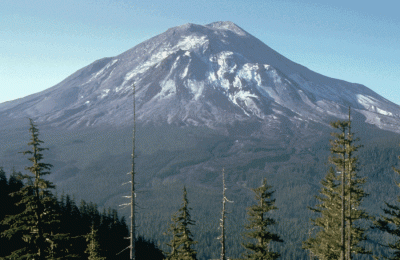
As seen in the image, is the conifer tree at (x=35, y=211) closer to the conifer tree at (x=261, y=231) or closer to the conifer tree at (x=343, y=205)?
the conifer tree at (x=261, y=231)

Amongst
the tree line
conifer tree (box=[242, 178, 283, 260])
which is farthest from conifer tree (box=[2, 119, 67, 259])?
conifer tree (box=[242, 178, 283, 260])

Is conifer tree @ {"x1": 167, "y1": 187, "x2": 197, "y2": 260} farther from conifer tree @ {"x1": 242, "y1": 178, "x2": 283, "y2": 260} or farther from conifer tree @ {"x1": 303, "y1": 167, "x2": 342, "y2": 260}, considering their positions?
conifer tree @ {"x1": 303, "y1": 167, "x2": 342, "y2": 260}

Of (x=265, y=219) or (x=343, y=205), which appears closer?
(x=343, y=205)

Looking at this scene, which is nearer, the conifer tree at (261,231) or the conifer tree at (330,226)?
the conifer tree at (261,231)

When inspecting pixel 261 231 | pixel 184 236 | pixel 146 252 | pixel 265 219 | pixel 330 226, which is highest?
pixel 265 219

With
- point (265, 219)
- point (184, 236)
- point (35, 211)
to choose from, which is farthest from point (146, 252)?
point (35, 211)

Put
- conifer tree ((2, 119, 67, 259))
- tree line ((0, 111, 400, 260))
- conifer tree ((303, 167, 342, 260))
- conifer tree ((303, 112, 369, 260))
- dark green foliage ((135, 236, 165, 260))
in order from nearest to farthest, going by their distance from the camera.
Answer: conifer tree ((2, 119, 67, 259)) < tree line ((0, 111, 400, 260)) < conifer tree ((303, 112, 369, 260)) < conifer tree ((303, 167, 342, 260)) < dark green foliage ((135, 236, 165, 260))

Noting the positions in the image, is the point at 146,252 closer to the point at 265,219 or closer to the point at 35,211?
the point at 265,219

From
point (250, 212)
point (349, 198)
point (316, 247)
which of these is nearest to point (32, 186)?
point (250, 212)

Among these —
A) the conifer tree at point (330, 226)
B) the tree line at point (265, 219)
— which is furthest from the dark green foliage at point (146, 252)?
the conifer tree at point (330, 226)

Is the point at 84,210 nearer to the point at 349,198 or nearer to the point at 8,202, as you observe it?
the point at 8,202

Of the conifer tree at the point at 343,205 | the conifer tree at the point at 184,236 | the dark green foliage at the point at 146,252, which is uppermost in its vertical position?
the conifer tree at the point at 343,205
